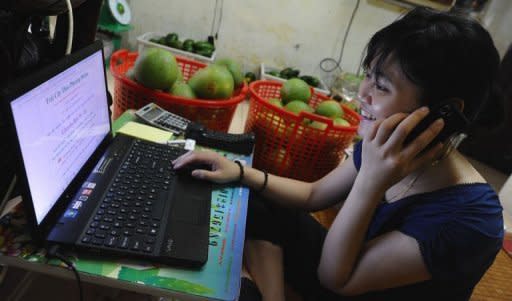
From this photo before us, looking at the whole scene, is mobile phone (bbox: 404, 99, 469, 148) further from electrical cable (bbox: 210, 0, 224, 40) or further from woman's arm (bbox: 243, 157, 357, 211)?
electrical cable (bbox: 210, 0, 224, 40)

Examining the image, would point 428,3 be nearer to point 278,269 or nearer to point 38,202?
point 278,269

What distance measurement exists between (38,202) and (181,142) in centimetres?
45

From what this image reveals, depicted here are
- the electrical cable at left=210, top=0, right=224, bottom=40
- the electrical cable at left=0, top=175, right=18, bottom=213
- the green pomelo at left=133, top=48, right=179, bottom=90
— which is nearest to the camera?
the electrical cable at left=0, top=175, right=18, bottom=213

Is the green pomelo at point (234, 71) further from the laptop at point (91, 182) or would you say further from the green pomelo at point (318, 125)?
the laptop at point (91, 182)

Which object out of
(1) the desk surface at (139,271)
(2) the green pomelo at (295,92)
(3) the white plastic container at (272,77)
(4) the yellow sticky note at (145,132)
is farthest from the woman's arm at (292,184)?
(3) the white plastic container at (272,77)

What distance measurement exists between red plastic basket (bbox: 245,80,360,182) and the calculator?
8.4 inches

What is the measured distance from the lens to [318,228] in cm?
97

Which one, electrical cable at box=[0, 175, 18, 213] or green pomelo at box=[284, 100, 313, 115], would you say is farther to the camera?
green pomelo at box=[284, 100, 313, 115]

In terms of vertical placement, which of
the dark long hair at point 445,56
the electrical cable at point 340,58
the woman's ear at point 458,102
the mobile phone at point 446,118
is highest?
the dark long hair at point 445,56

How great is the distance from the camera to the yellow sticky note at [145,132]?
2.83ft

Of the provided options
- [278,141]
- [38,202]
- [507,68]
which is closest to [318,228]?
[278,141]

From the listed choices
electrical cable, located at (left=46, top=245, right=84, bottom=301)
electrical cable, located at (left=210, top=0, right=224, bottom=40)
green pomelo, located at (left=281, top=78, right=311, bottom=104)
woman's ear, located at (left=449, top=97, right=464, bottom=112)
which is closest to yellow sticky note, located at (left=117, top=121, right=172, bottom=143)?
electrical cable, located at (left=46, top=245, right=84, bottom=301)

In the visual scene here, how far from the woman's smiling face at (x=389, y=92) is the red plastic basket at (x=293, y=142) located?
35 cm

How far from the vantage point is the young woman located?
1.97ft
